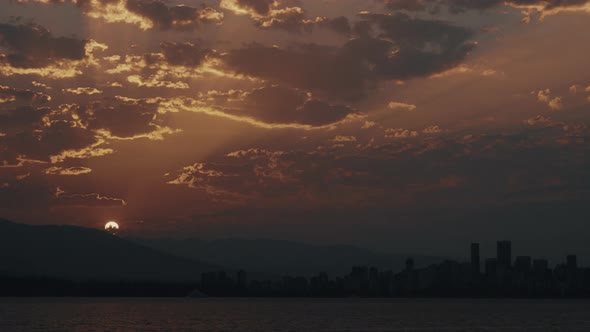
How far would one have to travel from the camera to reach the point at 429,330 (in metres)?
174

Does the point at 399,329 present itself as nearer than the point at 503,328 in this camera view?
Yes

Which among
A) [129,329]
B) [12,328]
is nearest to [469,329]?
[129,329]

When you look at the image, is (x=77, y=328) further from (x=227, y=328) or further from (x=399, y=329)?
(x=399, y=329)

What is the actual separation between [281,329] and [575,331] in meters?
59.1

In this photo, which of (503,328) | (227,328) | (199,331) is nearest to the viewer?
(199,331)

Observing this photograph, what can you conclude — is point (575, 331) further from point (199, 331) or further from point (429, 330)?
point (199, 331)

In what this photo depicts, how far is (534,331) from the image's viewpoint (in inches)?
6865

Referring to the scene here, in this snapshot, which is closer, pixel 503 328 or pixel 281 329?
pixel 281 329

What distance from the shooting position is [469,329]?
177 m

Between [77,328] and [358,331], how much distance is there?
5536 cm

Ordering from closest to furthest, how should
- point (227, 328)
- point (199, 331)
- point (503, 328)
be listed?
point (199, 331) → point (227, 328) → point (503, 328)

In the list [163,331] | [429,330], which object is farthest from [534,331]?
[163,331]

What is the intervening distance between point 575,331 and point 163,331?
81784mm

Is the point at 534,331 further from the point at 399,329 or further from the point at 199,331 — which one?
the point at 199,331
